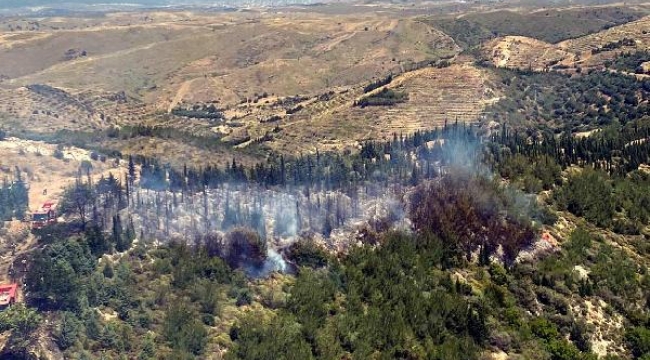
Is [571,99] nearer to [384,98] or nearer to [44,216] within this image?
[384,98]

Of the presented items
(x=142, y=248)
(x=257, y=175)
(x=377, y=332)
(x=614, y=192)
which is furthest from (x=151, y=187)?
(x=614, y=192)

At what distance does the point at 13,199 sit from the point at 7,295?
124 feet

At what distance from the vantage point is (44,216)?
302 ft

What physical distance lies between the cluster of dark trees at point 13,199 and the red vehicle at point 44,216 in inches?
115

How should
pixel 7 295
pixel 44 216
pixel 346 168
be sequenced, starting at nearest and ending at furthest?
pixel 7 295 < pixel 44 216 < pixel 346 168

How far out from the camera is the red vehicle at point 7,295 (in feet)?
210

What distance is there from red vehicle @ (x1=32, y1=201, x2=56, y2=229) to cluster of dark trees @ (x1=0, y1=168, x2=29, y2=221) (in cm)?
293

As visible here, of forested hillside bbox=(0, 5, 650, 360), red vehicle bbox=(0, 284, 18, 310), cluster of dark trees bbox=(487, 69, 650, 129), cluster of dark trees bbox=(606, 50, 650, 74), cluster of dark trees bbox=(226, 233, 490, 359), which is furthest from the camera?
cluster of dark trees bbox=(606, 50, 650, 74)

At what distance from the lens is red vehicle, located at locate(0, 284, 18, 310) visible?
63906 millimetres

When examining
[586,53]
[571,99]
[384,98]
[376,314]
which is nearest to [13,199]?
[376,314]

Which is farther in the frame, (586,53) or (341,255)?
(586,53)

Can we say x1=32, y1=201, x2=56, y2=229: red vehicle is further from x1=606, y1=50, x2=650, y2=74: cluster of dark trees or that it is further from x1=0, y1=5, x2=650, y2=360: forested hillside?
x1=606, y1=50, x2=650, y2=74: cluster of dark trees

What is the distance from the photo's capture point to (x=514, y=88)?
17162cm

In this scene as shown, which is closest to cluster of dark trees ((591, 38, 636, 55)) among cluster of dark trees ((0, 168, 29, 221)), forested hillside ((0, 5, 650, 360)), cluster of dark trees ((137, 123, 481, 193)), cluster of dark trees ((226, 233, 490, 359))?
forested hillside ((0, 5, 650, 360))
